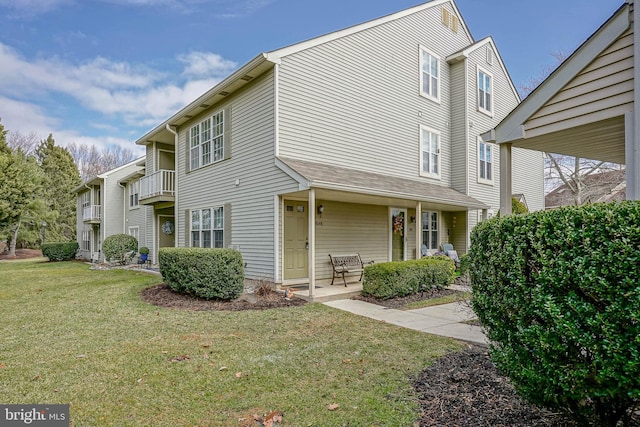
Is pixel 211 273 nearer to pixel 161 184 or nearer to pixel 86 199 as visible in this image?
pixel 161 184

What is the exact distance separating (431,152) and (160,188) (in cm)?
1064

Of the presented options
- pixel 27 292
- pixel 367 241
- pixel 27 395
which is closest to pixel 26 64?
pixel 27 292

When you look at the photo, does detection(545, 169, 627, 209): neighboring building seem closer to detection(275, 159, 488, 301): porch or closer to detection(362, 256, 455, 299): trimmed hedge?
detection(275, 159, 488, 301): porch

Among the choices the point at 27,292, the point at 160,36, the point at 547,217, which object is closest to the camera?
the point at 547,217

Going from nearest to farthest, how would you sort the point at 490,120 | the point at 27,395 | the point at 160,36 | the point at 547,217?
the point at 547,217 → the point at 27,395 → the point at 160,36 → the point at 490,120

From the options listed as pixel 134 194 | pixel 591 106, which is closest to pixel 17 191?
pixel 134 194

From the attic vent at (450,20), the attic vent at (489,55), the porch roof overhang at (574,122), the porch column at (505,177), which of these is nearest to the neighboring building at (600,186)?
the attic vent at (489,55)

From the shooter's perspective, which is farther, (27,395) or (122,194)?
(122,194)

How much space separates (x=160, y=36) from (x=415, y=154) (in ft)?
35.8

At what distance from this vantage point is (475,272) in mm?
3020

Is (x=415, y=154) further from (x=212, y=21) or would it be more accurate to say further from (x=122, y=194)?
(x=122, y=194)

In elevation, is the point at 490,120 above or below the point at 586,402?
above

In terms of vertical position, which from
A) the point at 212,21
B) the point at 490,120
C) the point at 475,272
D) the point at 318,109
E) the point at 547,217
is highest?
the point at 212,21

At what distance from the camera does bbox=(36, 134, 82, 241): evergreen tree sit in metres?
33.8
